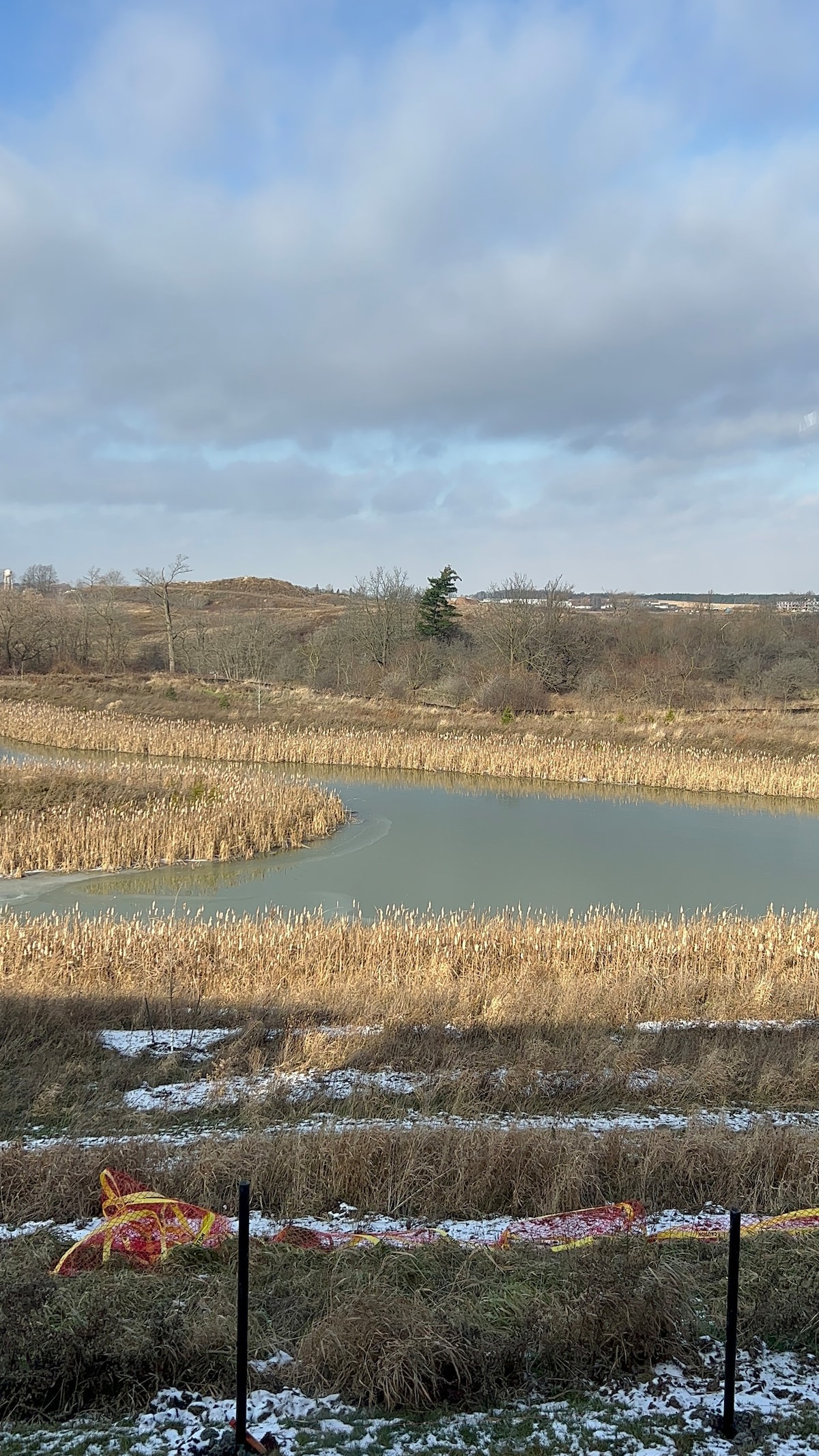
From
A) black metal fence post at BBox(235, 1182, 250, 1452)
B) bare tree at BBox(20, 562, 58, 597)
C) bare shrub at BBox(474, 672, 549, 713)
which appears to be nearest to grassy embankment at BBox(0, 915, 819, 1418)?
black metal fence post at BBox(235, 1182, 250, 1452)

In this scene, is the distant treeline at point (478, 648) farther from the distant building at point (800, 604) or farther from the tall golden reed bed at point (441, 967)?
the tall golden reed bed at point (441, 967)

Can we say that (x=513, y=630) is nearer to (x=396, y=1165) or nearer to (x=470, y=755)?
(x=470, y=755)

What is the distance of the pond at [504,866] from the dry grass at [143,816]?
18.0 inches

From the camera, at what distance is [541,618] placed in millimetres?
40312

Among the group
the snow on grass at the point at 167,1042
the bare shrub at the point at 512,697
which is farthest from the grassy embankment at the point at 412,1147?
the bare shrub at the point at 512,697

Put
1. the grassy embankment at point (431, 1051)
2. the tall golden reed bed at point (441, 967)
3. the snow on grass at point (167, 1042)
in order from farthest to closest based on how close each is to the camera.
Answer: the tall golden reed bed at point (441, 967), the snow on grass at point (167, 1042), the grassy embankment at point (431, 1051)

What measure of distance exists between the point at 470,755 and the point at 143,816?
1134 cm

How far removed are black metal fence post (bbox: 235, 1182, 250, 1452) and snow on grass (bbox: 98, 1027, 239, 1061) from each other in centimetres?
432

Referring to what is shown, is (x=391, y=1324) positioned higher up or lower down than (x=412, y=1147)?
higher up

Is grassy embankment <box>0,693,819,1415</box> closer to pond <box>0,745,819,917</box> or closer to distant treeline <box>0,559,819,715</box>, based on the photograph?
pond <box>0,745,819,917</box>

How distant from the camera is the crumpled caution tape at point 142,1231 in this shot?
11.2 ft

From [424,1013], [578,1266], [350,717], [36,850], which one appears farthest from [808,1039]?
[350,717]

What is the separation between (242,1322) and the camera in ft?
7.39

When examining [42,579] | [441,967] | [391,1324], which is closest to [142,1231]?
[391,1324]
